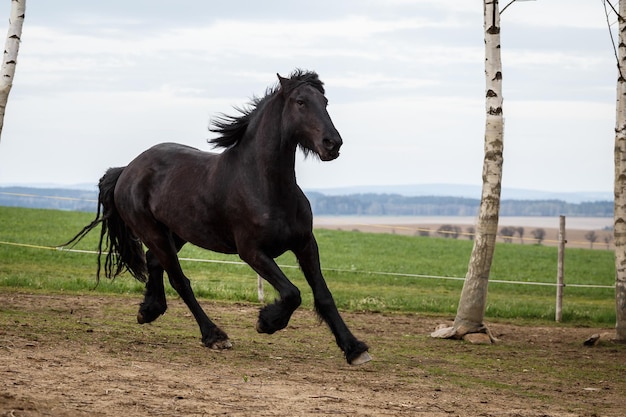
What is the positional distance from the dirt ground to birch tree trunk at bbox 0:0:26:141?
262 cm

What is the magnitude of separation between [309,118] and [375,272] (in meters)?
13.3

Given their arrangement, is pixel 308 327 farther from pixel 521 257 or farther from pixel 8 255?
pixel 521 257

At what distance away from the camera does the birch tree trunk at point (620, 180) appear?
12320mm

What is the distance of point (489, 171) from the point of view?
11.9 metres

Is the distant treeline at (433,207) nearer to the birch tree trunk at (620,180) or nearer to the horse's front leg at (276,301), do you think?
the birch tree trunk at (620,180)

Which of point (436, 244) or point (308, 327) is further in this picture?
point (436, 244)

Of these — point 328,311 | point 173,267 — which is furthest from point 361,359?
point 173,267

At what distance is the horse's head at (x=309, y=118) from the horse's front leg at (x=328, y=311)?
37.4 inches

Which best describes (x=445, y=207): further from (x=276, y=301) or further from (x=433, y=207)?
(x=276, y=301)

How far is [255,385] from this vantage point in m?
7.45

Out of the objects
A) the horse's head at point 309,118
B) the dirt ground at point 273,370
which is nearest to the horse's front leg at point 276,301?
the dirt ground at point 273,370

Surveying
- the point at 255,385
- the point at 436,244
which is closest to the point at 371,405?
the point at 255,385

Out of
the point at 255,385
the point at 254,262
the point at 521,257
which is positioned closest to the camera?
the point at 255,385

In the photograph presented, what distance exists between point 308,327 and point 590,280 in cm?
1712
